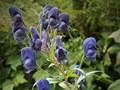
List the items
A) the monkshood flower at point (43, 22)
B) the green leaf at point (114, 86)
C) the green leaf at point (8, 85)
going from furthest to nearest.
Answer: the green leaf at point (8, 85)
the green leaf at point (114, 86)
the monkshood flower at point (43, 22)

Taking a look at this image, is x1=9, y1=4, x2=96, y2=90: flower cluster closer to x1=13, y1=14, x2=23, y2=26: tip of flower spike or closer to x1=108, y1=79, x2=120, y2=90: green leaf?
x1=13, y1=14, x2=23, y2=26: tip of flower spike

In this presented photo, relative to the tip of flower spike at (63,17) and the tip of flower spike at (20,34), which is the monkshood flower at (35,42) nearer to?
the tip of flower spike at (20,34)

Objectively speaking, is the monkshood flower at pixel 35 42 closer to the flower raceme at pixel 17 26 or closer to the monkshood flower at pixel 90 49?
the flower raceme at pixel 17 26

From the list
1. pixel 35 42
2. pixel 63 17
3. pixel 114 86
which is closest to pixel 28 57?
pixel 35 42

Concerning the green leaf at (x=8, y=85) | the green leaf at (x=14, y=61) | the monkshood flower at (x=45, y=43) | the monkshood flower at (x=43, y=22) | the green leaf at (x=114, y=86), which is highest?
the monkshood flower at (x=43, y=22)

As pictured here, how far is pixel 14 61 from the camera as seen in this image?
148 inches

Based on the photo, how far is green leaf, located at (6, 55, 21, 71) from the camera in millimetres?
3713

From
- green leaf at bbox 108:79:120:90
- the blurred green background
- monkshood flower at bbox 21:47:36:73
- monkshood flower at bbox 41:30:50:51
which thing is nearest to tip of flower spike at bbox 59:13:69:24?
monkshood flower at bbox 41:30:50:51

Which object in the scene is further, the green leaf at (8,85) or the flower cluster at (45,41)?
the green leaf at (8,85)

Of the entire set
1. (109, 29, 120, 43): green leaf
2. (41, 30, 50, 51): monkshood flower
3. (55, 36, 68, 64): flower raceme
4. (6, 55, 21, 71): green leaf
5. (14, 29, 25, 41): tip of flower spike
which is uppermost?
(14, 29, 25, 41): tip of flower spike

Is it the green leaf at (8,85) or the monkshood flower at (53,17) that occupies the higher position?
the monkshood flower at (53,17)

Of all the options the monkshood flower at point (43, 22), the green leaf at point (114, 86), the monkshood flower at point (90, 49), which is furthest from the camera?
the green leaf at point (114, 86)

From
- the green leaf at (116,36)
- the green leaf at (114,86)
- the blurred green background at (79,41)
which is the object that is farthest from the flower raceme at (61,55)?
the green leaf at (116,36)

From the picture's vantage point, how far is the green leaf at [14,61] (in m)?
3.71
